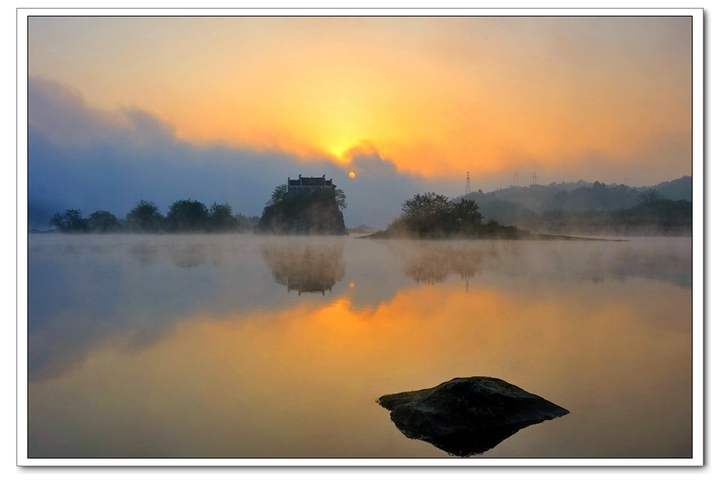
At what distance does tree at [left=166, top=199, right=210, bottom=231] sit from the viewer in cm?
374

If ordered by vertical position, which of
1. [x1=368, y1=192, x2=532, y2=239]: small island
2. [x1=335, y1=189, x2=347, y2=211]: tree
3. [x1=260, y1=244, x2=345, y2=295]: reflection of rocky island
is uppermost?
[x1=335, y1=189, x2=347, y2=211]: tree

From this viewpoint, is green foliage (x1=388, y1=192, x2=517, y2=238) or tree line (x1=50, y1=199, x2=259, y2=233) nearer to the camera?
tree line (x1=50, y1=199, x2=259, y2=233)

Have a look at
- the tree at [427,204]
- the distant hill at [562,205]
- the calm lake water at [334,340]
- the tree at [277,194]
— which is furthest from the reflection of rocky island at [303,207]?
the distant hill at [562,205]

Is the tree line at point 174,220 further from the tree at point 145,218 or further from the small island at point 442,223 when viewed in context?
the small island at point 442,223

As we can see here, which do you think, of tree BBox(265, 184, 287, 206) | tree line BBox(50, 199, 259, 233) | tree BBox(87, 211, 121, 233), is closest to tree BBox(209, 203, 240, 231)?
tree line BBox(50, 199, 259, 233)

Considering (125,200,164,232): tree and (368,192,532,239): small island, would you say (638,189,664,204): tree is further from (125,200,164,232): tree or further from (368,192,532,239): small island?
(125,200,164,232): tree

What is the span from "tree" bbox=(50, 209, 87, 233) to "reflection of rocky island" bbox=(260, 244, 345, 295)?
3.71 ft

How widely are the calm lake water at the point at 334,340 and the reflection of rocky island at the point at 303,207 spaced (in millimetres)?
106

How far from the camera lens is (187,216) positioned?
12.4ft

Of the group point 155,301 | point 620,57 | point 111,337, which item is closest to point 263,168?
point 155,301

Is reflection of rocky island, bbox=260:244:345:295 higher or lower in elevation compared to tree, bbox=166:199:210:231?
lower

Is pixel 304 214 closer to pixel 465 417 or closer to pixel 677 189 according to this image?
pixel 465 417

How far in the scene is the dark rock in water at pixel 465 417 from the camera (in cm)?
306
